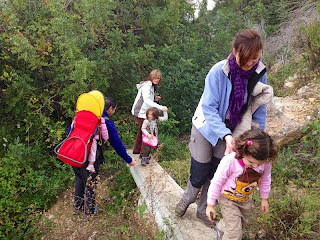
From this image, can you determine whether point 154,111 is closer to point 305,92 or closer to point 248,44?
point 248,44

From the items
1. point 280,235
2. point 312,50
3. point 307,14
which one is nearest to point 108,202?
point 280,235

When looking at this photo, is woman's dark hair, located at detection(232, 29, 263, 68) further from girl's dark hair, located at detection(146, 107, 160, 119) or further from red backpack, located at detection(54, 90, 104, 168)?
girl's dark hair, located at detection(146, 107, 160, 119)

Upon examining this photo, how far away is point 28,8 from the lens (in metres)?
5.53

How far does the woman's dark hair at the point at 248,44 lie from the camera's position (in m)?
2.00

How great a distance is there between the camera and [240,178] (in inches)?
85.9

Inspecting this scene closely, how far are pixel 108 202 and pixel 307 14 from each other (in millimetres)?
6992

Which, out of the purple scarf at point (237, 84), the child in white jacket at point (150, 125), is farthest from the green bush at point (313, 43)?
the purple scarf at point (237, 84)

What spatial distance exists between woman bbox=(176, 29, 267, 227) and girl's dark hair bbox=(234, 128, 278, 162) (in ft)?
0.28

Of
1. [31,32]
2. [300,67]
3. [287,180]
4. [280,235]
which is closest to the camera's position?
[280,235]

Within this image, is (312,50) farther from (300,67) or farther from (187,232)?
(187,232)

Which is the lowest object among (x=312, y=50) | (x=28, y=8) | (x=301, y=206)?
(x=301, y=206)

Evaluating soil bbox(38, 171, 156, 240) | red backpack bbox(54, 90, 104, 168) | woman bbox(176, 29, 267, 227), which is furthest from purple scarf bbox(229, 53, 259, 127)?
red backpack bbox(54, 90, 104, 168)

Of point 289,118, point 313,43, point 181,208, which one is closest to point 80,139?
point 181,208

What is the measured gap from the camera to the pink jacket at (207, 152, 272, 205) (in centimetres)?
217
